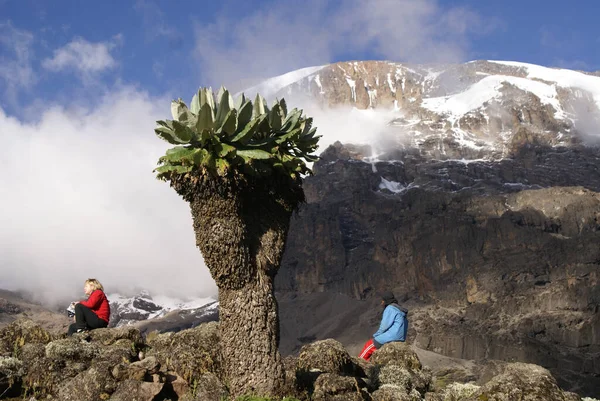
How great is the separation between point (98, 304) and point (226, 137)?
19.5ft

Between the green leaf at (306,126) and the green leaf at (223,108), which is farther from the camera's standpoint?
the green leaf at (306,126)

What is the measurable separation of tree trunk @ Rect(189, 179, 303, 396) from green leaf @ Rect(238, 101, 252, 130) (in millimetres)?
1066

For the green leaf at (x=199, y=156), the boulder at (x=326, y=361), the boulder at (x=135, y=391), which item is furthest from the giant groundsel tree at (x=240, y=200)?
the boulder at (x=326, y=361)

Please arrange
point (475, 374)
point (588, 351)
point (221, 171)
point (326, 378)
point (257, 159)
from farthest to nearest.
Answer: point (588, 351), point (475, 374), point (326, 378), point (257, 159), point (221, 171)

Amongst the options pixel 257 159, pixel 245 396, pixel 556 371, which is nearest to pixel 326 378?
pixel 245 396

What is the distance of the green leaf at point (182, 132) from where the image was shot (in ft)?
32.3

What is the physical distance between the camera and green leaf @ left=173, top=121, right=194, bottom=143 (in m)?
9.85

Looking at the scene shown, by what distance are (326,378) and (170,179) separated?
4.61m

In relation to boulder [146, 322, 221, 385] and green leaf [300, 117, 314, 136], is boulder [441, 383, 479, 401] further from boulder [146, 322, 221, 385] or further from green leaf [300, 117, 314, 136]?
→ green leaf [300, 117, 314, 136]

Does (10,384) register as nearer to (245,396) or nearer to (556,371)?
(245,396)

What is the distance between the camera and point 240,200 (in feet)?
34.2

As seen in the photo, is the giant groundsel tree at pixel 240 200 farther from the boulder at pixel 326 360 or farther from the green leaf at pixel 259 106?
the boulder at pixel 326 360

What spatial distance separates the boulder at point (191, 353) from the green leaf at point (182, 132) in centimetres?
432

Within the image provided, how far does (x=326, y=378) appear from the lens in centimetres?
1127
